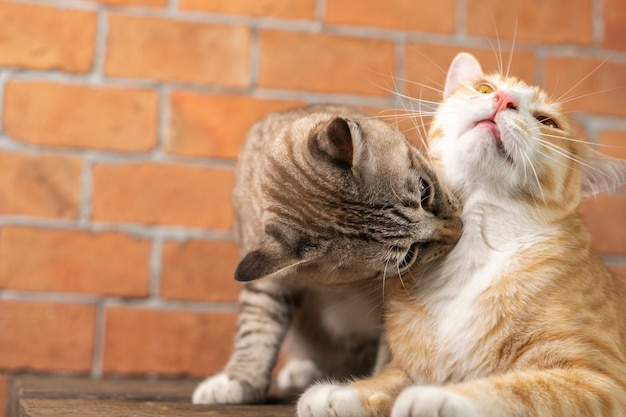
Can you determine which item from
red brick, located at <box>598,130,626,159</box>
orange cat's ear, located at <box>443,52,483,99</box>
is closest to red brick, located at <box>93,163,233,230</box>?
orange cat's ear, located at <box>443,52,483,99</box>

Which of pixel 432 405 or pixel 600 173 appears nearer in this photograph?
pixel 432 405

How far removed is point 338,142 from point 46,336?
3.48 ft

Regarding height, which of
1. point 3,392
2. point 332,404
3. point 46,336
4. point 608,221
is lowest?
point 3,392

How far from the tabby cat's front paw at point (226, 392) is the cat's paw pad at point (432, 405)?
20.6 inches

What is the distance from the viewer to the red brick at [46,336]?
1.84 m

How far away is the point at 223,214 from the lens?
1930 millimetres

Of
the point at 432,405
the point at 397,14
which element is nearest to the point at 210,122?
the point at 397,14

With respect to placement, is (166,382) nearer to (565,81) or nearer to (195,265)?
(195,265)

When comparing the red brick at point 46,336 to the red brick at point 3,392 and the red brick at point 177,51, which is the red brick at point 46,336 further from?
the red brick at point 177,51

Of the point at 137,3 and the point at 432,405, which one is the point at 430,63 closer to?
the point at 137,3

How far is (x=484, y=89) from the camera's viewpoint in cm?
134

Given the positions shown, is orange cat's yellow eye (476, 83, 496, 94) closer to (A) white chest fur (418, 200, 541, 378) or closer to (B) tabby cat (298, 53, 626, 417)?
(B) tabby cat (298, 53, 626, 417)

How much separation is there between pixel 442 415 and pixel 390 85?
1208 mm

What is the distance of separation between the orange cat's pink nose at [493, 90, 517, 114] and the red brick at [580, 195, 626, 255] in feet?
3.00
